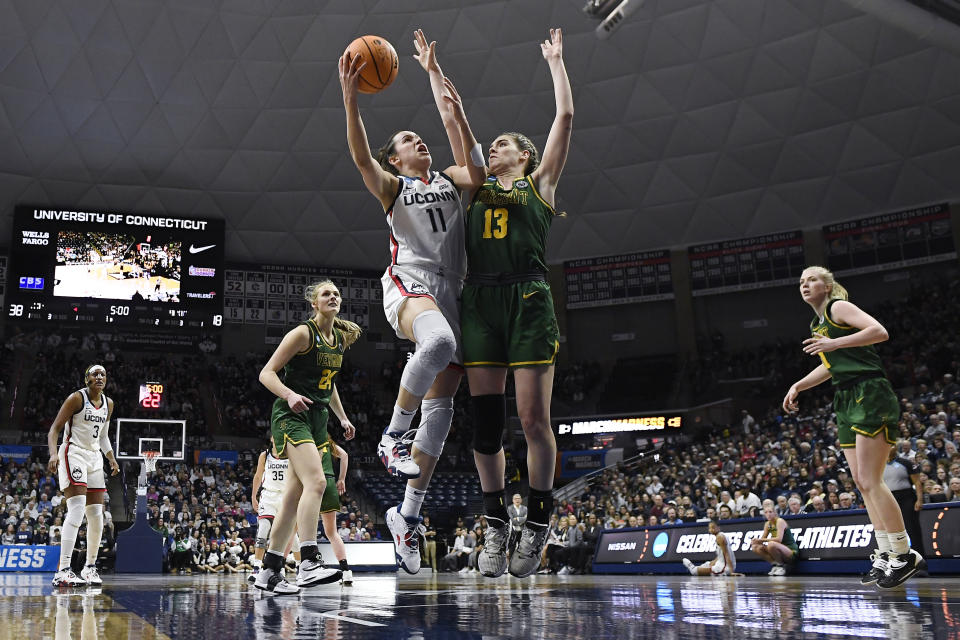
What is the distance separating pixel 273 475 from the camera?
1073 centimetres

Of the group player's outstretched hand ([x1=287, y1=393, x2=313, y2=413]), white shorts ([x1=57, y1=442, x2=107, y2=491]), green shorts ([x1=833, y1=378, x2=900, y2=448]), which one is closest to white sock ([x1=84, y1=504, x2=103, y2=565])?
white shorts ([x1=57, y1=442, x2=107, y2=491])


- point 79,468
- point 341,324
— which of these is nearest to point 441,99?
point 341,324

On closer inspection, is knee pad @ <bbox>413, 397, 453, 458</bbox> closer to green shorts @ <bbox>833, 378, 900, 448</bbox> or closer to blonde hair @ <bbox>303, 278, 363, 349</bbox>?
blonde hair @ <bbox>303, 278, 363, 349</bbox>

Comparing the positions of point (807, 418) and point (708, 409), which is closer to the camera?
point (807, 418)

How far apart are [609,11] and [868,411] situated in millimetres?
15419

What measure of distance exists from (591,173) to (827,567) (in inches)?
872

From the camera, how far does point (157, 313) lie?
2645cm

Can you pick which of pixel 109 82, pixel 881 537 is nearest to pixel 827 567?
pixel 881 537

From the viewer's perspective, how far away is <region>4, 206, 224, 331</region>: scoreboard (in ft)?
85.7

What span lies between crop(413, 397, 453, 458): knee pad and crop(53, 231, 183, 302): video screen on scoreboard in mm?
23237

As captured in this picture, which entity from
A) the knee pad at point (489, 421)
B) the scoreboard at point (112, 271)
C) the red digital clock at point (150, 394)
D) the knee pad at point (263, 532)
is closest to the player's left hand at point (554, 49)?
the knee pad at point (489, 421)

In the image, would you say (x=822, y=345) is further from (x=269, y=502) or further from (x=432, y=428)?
(x=269, y=502)

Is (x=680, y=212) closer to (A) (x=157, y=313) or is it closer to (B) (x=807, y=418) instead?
(B) (x=807, y=418)

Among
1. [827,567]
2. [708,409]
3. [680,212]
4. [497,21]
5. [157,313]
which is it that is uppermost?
[497,21]
